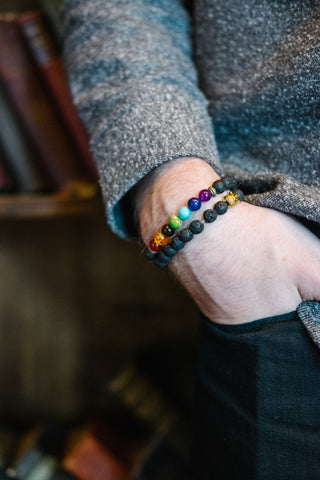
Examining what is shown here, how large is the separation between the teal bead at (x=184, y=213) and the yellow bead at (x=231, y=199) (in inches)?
1.6

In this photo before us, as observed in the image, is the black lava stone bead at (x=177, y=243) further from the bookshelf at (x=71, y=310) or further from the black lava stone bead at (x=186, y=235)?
the bookshelf at (x=71, y=310)

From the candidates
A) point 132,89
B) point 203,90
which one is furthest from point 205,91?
point 132,89

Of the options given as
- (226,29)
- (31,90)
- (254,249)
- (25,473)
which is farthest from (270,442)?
(31,90)

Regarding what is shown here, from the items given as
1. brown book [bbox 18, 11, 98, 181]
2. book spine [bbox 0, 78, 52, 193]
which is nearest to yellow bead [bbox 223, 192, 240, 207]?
brown book [bbox 18, 11, 98, 181]

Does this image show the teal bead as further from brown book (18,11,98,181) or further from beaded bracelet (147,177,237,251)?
brown book (18,11,98,181)

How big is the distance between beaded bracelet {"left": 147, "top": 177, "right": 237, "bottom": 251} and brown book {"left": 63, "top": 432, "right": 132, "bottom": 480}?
59 centimetres

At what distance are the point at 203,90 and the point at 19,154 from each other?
47cm

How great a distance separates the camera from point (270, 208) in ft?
1.71

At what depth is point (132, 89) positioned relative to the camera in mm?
588

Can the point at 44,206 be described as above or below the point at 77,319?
above

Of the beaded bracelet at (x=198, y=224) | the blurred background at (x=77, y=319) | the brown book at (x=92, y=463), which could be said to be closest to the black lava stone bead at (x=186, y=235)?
the beaded bracelet at (x=198, y=224)

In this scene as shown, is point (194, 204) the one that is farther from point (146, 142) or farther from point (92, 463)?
point (92, 463)

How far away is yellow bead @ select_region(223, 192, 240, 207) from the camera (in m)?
0.51

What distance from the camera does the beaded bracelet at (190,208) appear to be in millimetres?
502
